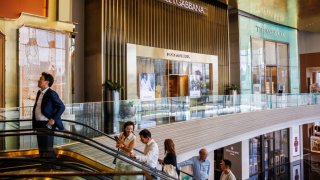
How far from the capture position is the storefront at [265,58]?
20156mm

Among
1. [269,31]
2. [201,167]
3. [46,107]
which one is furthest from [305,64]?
[46,107]

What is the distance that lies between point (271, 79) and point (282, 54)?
2904 mm

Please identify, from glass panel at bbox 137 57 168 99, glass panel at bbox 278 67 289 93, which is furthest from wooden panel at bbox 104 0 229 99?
glass panel at bbox 278 67 289 93

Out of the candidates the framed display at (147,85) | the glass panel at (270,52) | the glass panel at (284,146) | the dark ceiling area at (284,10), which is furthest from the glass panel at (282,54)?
the framed display at (147,85)

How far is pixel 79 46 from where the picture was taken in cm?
1230

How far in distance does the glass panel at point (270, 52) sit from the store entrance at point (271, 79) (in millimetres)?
443

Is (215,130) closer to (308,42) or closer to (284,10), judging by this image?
(284,10)

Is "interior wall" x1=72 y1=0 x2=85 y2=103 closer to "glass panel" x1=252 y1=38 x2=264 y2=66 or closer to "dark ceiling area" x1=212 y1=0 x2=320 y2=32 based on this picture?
"dark ceiling area" x1=212 y1=0 x2=320 y2=32

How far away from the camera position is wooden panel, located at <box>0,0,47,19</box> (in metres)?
8.96

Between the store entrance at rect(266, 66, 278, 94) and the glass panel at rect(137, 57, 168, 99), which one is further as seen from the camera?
the store entrance at rect(266, 66, 278, 94)

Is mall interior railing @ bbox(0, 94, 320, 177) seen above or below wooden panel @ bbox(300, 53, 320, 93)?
below

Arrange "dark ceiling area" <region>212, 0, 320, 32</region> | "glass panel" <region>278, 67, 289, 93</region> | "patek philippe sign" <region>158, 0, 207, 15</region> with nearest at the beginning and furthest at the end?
1. "patek philippe sign" <region>158, 0, 207, 15</region>
2. "dark ceiling area" <region>212, 0, 320, 32</region>
3. "glass panel" <region>278, 67, 289, 93</region>

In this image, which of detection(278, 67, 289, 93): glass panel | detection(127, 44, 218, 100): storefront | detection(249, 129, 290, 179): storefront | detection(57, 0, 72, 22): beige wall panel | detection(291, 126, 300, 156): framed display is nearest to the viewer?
detection(57, 0, 72, 22): beige wall panel

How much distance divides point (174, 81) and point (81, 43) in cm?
535
